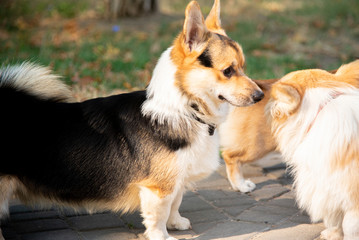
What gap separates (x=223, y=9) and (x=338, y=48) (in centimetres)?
392

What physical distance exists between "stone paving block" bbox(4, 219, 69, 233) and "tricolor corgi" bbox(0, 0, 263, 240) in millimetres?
280

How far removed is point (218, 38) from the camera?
2.99 m

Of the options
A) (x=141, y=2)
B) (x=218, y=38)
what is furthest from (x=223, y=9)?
(x=218, y=38)

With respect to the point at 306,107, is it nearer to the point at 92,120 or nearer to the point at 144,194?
the point at 144,194

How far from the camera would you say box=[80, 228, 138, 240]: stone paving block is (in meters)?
3.13

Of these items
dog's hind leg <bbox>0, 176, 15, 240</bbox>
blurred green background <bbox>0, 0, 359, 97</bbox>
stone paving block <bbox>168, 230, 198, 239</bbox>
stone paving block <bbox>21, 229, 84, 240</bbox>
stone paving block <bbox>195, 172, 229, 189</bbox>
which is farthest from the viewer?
blurred green background <bbox>0, 0, 359, 97</bbox>

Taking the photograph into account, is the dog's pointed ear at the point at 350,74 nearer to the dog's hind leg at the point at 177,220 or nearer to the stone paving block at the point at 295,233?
the stone paving block at the point at 295,233

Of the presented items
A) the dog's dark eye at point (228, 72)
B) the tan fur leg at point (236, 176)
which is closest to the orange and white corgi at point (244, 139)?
the tan fur leg at point (236, 176)

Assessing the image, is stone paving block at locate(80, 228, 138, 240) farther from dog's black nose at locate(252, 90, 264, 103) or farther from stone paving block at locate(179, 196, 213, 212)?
dog's black nose at locate(252, 90, 264, 103)

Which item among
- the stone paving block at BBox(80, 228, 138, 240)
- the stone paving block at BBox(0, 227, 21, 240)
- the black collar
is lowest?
the stone paving block at BBox(80, 228, 138, 240)

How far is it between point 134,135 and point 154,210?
52cm

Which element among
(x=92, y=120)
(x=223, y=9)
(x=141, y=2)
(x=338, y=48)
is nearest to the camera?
(x=92, y=120)

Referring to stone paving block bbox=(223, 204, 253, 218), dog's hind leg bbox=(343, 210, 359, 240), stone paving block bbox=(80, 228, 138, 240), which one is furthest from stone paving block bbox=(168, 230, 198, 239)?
dog's hind leg bbox=(343, 210, 359, 240)

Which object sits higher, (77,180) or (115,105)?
(115,105)
